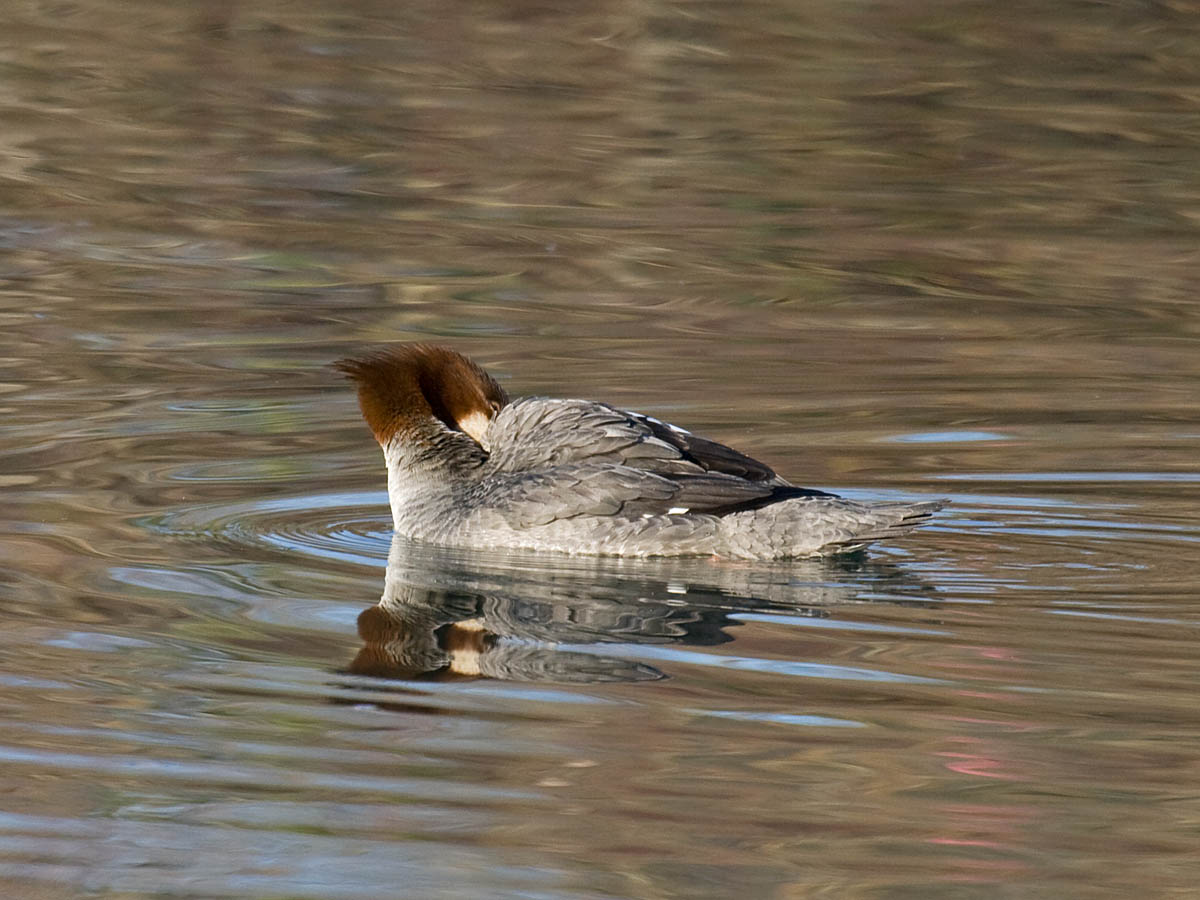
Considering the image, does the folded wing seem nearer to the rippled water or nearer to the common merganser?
the common merganser

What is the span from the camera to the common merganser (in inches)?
287

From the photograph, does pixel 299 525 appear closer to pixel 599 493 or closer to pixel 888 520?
pixel 599 493

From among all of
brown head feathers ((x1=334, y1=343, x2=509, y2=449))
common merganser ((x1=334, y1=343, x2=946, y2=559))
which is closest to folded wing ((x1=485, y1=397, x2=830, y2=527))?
common merganser ((x1=334, y1=343, x2=946, y2=559))

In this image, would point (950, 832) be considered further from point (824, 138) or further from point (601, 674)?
point (824, 138)

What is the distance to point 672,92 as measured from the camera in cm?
1917

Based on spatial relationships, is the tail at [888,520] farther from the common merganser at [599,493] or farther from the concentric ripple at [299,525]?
the concentric ripple at [299,525]

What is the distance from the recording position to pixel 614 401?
33.5 feet

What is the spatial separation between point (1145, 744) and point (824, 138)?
12736 mm

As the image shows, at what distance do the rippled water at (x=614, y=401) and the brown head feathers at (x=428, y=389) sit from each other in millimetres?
460

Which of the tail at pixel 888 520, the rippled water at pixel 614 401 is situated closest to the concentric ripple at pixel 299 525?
the rippled water at pixel 614 401

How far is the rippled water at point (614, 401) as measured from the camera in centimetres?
492

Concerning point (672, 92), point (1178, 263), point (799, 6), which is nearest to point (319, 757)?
point (1178, 263)

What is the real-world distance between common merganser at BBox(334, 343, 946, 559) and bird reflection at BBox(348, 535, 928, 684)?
0.07 meters

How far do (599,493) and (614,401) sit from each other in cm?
280
